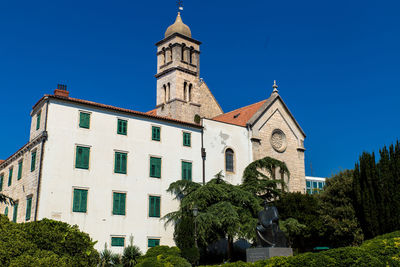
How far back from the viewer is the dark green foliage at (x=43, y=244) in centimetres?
1401

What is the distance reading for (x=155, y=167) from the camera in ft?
A: 106

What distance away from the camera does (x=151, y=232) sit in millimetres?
30688

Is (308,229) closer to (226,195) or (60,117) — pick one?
Answer: (226,195)

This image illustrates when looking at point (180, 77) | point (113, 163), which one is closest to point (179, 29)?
point (180, 77)

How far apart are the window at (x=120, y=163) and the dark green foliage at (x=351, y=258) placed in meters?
15.1

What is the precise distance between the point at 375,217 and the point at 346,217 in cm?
419

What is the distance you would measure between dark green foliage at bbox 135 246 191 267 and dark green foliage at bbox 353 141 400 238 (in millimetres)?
12979

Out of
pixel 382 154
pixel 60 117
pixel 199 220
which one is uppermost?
pixel 60 117

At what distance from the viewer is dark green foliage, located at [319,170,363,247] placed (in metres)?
31.4

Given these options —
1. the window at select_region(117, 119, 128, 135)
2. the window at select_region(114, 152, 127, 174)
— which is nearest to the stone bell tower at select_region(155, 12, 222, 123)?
the window at select_region(117, 119, 128, 135)

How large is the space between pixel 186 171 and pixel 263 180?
6.10 meters

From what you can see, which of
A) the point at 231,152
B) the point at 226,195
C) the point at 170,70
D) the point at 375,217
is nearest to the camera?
the point at 375,217

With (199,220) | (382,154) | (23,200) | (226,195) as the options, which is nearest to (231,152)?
(226,195)

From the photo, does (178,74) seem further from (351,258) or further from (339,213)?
(351,258)
